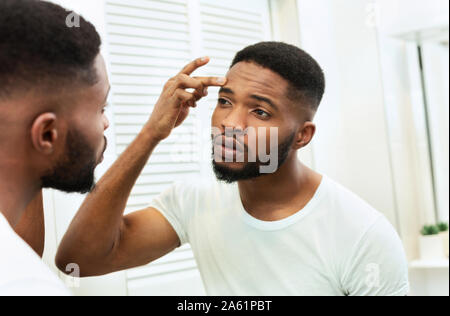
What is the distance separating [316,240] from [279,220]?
81 mm

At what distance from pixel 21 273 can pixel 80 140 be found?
0.23 m

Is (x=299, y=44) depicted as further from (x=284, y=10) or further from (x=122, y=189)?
(x=122, y=189)

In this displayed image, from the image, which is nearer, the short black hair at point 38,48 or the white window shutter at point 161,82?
the short black hair at point 38,48

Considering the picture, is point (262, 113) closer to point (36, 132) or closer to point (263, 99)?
point (263, 99)

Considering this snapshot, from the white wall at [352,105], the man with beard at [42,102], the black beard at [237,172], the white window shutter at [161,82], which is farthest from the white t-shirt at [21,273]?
the white wall at [352,105]

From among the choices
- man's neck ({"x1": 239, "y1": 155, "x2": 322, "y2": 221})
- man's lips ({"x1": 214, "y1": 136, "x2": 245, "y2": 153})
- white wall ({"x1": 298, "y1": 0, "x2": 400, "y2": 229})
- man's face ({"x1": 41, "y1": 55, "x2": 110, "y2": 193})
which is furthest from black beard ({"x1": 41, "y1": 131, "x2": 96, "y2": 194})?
white wall ({"x1": 298, "y1": 0, "x2": 400, "y2": 229})

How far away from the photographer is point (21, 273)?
0.46 metres

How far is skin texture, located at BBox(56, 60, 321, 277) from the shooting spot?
0.85 metres

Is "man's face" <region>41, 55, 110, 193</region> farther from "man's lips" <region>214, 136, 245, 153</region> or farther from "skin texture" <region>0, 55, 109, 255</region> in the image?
"man's lips" <region>214, 136, 245, 153</region>

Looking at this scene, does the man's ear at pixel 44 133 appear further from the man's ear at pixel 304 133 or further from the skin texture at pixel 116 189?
the man's ear at pixel 304 133

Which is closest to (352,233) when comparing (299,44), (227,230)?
(227,230)

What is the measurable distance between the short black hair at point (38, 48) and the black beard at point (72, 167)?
0.08 meters

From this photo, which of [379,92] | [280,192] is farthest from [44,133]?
[379,92]

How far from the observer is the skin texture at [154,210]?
2.78ft
